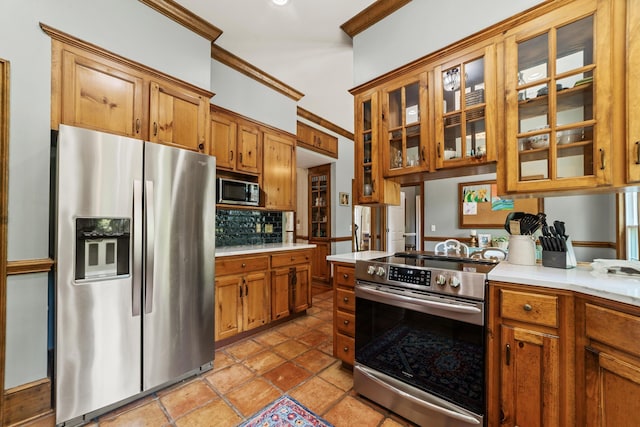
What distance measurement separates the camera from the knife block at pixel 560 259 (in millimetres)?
1513

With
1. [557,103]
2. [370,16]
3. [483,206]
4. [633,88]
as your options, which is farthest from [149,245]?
[483,206]

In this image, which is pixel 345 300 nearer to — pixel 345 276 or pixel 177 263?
pixel 345 276

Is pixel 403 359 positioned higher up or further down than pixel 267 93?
further down

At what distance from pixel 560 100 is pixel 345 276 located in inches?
70.0

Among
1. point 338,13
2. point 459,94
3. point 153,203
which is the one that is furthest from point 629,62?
point 153,203

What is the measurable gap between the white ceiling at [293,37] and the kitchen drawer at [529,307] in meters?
2.44

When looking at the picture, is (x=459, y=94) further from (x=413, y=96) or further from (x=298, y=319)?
(x=298, y=319)

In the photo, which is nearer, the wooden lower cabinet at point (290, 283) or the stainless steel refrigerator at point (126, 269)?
the stainless steel refrigerator at point (126, 269)

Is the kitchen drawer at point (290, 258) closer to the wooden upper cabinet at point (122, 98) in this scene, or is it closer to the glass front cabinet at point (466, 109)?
the wooden upper cabinet at point (122, 98)

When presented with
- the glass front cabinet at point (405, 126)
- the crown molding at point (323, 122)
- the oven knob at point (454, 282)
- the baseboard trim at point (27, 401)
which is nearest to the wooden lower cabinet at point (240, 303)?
the baseboard trim at point (27, 401)

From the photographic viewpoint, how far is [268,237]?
11.9 ft

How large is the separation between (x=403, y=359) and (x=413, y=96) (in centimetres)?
197

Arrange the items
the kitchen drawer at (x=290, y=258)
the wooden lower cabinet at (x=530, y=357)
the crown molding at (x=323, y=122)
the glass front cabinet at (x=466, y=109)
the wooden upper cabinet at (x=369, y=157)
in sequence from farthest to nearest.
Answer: the crown molding at (x=323, y=122), the kitchen drawer at (x=290, y=258), the wooden upper cabinet at (x=369, y=157), the glass front cabinet at (x=466, y=109), the wooden lower cabinet at (x=530, y=357)

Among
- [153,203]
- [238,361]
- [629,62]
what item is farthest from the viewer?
[238,361]
